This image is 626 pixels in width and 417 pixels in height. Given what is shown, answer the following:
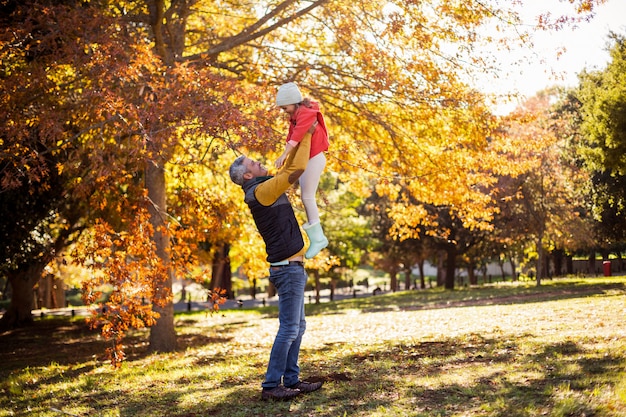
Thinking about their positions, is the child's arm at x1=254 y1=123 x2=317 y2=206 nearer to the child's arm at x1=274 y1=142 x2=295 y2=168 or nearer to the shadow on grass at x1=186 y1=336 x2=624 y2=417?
the child's arm at x1=274 y1=142 x2=295 y2=168

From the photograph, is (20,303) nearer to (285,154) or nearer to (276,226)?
(276,226)

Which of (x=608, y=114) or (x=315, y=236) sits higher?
(x=608, y=114)

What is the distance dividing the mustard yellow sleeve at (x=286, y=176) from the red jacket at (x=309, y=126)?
0.07 meters

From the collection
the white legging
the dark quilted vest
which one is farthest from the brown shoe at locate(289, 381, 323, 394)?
the white legging

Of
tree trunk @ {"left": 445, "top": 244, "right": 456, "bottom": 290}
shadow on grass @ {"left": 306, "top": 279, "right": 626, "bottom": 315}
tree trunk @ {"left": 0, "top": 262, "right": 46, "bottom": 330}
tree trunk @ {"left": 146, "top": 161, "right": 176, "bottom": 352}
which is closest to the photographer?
tree trunk @ {"left": 146, "top": 161, "right": 176, "bottom": 352}

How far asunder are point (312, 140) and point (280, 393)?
7.68 ft

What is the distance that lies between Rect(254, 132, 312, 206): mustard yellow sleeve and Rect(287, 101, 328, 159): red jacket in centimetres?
7

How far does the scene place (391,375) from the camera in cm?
702

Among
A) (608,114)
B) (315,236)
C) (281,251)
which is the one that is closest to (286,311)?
(281,251)

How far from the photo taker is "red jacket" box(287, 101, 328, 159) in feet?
18.8

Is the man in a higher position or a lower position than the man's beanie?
lower

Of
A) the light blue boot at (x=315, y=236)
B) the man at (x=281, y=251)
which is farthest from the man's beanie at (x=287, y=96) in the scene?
the light blue boot at (x=315, y=236)

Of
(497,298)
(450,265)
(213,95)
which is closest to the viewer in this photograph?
(213,95)

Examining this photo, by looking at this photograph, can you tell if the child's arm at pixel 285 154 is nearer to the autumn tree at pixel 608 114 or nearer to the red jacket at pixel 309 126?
the red jacket at pixel 309 126
